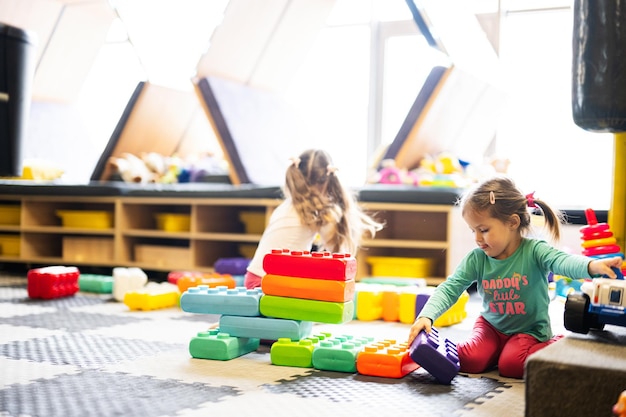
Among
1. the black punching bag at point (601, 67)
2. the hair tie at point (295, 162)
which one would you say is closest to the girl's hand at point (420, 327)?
the black punching bag at point (601, 67)

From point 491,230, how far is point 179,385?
0.88m

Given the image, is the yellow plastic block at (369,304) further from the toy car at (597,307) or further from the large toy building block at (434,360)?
the toy car at (597,307)

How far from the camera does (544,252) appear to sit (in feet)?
6.03

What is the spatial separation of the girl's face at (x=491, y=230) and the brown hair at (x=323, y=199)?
718 mm

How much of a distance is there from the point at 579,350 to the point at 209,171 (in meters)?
3.20

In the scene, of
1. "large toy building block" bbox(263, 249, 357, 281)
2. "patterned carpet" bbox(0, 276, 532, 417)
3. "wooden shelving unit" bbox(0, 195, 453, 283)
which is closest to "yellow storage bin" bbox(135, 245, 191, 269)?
"wooden shelving unit" bbox(0, 195, 453, 283)

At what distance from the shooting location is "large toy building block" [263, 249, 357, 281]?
76.2 inches

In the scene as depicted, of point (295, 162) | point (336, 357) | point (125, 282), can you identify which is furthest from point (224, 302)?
point (125, 282)

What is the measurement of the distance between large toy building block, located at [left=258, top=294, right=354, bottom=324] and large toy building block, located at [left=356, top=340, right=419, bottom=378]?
0.13 m

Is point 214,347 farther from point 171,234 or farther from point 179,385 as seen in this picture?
point 171,234

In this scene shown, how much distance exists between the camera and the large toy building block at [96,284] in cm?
333

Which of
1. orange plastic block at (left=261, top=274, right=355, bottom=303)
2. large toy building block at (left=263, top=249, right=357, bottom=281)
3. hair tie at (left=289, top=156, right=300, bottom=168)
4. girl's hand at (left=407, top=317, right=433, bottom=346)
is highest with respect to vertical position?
hair tie at (left=289, top=156, right=300, bottom=168)

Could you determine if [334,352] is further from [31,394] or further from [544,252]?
[31,394]

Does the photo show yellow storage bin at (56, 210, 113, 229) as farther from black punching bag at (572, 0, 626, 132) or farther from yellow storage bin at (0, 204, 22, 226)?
black punching bag at (572, 0, 626, 132)
